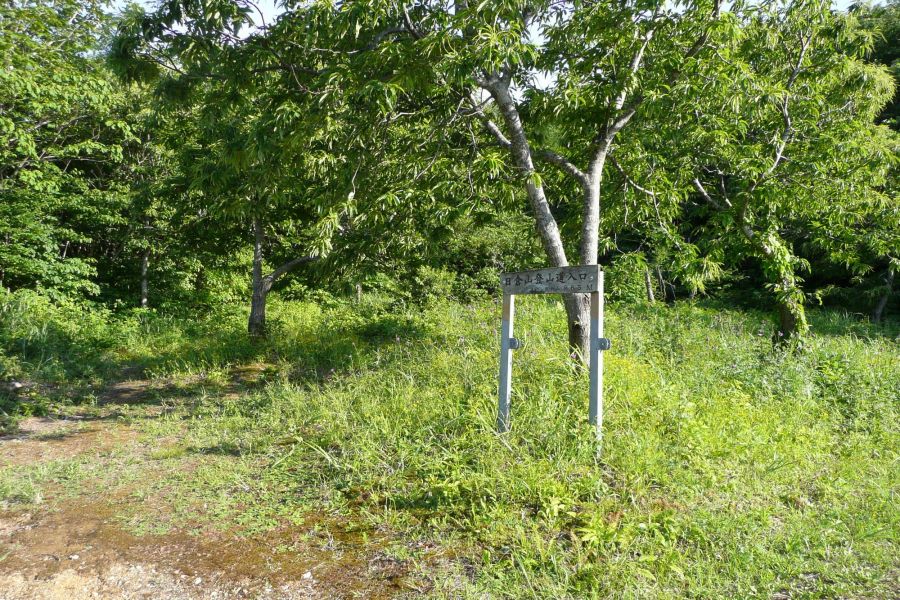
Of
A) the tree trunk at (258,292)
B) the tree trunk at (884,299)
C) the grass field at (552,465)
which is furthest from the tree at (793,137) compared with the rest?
the tree trunk at (884,299)

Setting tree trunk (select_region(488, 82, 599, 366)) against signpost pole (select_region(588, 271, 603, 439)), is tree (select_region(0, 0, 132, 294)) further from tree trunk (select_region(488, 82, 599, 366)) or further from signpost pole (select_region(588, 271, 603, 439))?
signpost pole (select_region(588, 271, 603, 439))

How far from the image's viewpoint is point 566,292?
3943 millimetres

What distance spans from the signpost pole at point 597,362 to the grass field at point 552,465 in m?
0.13

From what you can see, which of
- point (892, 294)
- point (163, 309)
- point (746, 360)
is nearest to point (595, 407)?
point (746, 360)

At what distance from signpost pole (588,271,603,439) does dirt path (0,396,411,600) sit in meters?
1.71

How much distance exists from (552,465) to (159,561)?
2564 millimetres

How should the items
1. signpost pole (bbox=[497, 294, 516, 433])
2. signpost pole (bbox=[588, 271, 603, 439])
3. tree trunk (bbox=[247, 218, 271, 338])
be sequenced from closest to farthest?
signpost pole (bbox=[588, 271, 603, 439]), signpost pole (bbox=[497, 294, 516, 433]), tree trunk (bbox=[247, 218, 271, 338])

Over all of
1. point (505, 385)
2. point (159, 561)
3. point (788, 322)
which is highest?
point (788, 322)

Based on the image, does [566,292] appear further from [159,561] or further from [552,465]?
[159,561]

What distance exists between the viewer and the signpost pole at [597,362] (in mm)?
3781

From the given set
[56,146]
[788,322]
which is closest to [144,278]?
[56,146]

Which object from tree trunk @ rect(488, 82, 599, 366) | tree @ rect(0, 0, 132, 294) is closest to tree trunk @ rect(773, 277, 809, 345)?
tree trunk @ rect(488, 82, 599, 366)

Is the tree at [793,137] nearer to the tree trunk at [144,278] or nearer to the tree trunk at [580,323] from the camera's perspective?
the tree trunk at [580,323]

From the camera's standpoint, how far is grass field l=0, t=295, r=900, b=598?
2.92 metres
